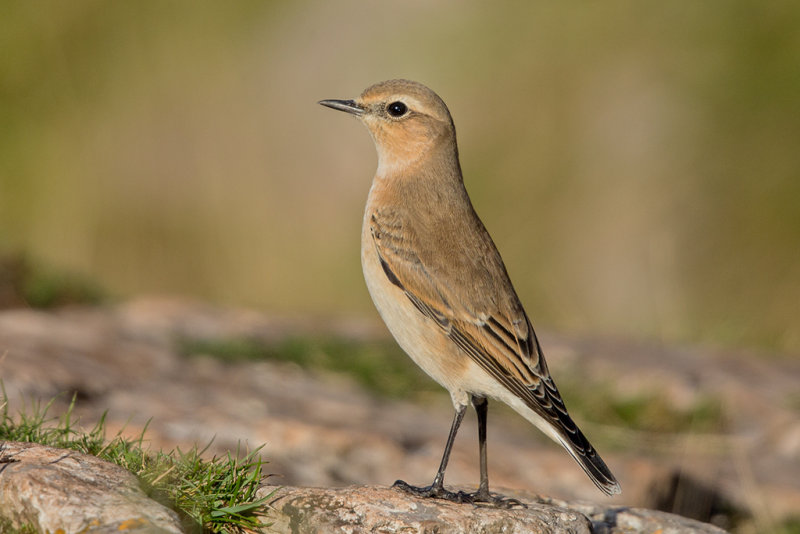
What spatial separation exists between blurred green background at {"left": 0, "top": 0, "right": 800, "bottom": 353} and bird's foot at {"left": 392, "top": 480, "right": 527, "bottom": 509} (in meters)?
9.00

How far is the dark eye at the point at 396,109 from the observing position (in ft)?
23.6

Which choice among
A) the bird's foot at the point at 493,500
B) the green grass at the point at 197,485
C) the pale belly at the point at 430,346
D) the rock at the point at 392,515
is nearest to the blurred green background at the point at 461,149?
the pale belly at the point at 430,346

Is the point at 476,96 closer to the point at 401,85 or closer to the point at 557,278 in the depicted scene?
the point at 557,278

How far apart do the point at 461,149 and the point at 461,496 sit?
11.2 metres

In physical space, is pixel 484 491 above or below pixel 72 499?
above

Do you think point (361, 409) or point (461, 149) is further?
point (461, 149)

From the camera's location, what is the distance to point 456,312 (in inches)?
242

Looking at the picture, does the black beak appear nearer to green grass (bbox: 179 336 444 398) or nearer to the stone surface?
the stone surface

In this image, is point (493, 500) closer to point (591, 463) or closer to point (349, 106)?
point (591, 463)

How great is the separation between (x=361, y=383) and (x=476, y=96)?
792 cm

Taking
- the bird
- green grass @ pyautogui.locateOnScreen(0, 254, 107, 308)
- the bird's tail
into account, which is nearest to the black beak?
the bird

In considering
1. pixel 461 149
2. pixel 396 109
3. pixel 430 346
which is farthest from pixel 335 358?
pixel 461 149

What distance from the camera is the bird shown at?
5.85 metres

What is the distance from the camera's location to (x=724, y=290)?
603 inches
